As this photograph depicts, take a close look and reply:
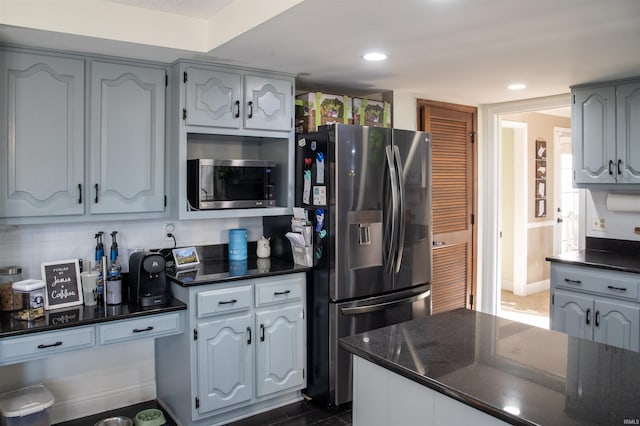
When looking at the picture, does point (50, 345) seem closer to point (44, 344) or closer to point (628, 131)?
point (44, 344)

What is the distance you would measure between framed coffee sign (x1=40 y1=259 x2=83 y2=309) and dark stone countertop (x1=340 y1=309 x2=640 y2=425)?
1795mm

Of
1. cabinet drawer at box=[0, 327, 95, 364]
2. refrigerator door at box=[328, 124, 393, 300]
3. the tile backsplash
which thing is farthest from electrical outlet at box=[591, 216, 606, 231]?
cabinet drawer at box=[0, 327, 95, 364]

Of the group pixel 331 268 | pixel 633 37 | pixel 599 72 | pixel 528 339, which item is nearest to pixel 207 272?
pixel 331 268

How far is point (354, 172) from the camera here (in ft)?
10.4

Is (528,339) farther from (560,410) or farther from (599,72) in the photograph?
(599,72)

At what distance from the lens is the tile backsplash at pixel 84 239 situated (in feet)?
9.48

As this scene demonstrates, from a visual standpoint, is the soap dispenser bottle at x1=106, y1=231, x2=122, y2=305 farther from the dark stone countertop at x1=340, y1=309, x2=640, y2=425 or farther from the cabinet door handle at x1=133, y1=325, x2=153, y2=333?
the dark stone countertop at x1=340, y1=309, x2=640, y2=425

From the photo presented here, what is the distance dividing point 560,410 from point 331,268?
6.51 ft

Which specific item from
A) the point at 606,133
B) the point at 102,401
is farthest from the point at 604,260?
the point at 102,401

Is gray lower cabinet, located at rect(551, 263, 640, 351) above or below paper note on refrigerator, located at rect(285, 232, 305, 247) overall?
below

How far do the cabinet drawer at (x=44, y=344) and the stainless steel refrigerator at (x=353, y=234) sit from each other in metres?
1.38

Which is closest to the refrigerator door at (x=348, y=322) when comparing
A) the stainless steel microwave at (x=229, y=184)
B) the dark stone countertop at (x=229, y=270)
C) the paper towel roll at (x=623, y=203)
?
the dark stone countertop at (x=229, y=270)

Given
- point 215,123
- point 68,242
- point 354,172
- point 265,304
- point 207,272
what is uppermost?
point 215,123

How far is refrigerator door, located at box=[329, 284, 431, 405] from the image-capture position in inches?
125
